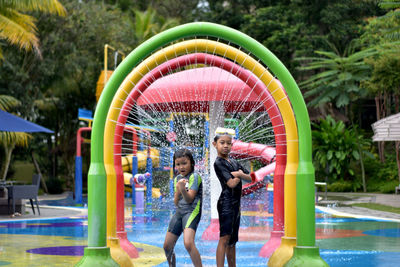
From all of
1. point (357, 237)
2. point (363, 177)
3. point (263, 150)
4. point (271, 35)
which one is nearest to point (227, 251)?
point (357, 237)

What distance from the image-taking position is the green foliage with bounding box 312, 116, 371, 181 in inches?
1078

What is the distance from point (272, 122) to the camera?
8.19 meters

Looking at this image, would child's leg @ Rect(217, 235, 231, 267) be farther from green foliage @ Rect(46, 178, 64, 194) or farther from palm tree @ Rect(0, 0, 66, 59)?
green foliage @ Rect(46, 178, 64, 194)

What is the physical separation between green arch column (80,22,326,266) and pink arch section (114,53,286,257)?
4.83ft

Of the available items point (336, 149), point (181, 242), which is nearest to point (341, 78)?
point (336, 149)

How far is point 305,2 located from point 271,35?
2791 millimetres

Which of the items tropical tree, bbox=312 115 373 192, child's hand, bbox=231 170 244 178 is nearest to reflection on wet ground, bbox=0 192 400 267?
child's hand, bbox=231 170 244 178

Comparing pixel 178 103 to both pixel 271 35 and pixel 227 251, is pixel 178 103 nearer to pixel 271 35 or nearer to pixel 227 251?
pixel 227 251

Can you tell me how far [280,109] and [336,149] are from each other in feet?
69.9

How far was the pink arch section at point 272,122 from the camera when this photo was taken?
25.1 feet

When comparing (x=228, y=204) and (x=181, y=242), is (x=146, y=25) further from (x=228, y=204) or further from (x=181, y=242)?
(x=228, y=204)

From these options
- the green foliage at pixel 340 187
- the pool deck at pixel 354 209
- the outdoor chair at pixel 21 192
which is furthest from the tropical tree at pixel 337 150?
the outdoor chair at pixel 21 192

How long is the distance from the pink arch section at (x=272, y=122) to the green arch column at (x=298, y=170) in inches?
58.0

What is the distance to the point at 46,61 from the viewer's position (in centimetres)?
2469
